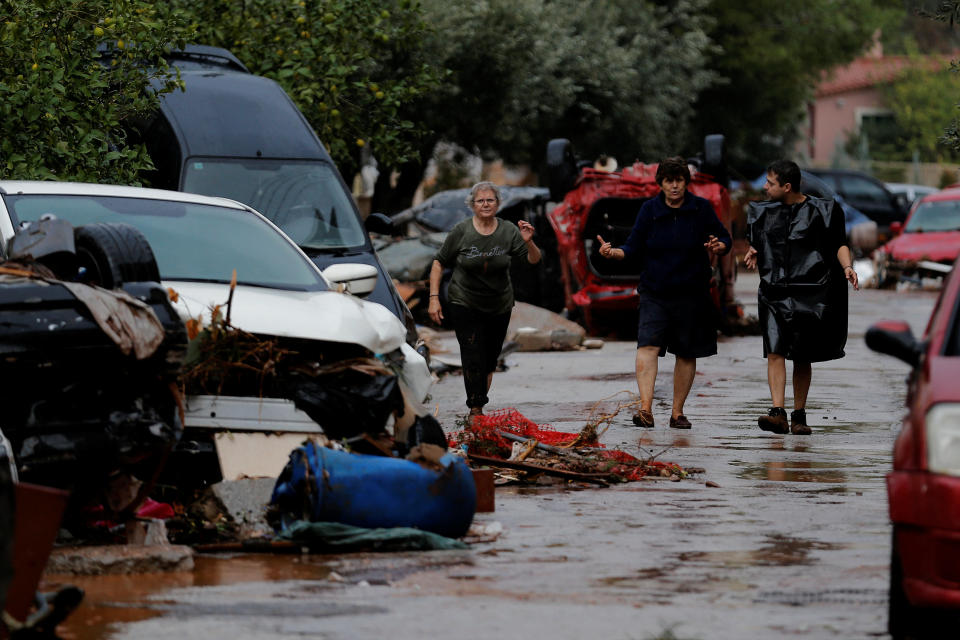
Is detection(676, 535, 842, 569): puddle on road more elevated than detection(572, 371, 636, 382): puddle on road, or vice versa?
detection(676, 535, 842, 569): puddle on road

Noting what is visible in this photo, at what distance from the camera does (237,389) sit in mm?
8406

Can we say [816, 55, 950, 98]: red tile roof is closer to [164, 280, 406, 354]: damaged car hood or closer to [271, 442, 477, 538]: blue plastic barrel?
[164, 280, 406, 354]: damaged car hood

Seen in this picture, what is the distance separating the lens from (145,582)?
22.9ft

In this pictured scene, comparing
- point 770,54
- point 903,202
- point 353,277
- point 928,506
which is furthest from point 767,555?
point 903,202

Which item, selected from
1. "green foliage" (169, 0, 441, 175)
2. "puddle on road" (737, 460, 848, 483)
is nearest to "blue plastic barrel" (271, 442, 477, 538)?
"puddle on road" (737, 460, 848, 483)

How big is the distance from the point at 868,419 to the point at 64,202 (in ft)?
20.5

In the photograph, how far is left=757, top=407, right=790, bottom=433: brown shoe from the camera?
1238 centimetres

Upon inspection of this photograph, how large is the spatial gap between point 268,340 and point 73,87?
6.47 metres

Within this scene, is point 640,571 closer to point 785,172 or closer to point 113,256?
point 113,256

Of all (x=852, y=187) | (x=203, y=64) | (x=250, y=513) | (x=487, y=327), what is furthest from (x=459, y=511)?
(x=852, y=187)

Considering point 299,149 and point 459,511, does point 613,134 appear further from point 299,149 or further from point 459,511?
point 459,511

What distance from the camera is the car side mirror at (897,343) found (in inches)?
251

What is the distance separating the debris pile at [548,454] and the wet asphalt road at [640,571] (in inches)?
7.0

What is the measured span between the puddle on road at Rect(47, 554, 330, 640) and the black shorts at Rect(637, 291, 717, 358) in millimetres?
5586
